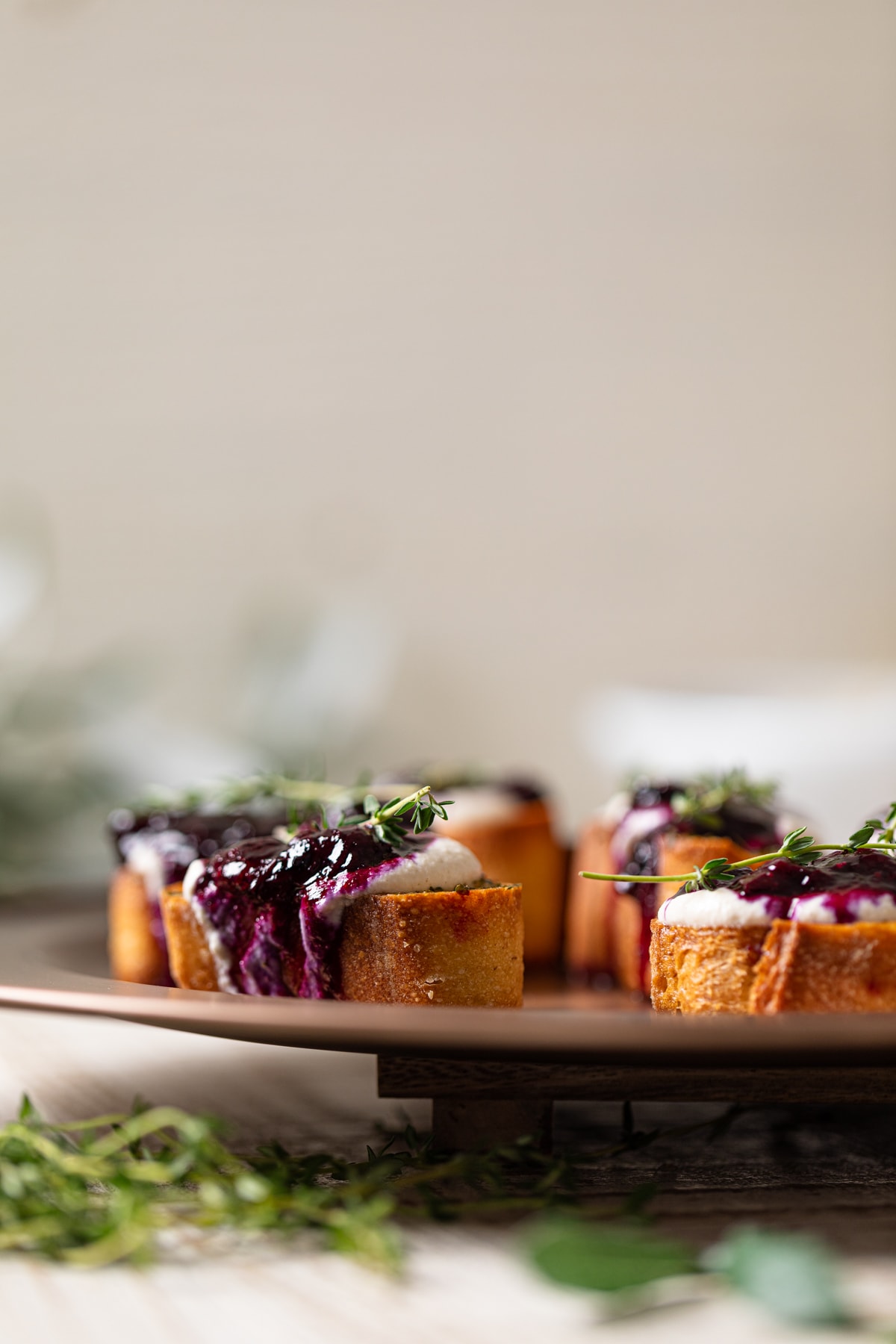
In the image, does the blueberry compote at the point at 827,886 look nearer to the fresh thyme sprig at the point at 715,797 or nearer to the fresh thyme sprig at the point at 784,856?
the fresh thyme sprig at the point at 784,856

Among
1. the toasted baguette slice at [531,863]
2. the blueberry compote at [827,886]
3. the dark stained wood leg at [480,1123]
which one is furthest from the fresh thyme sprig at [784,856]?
the toasted baguette slice at [531,863]

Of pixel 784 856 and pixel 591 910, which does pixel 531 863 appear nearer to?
pixel 591 910

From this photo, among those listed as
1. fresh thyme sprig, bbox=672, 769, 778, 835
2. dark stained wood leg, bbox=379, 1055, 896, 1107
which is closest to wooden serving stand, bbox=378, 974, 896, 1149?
dark stained wood leg, bbox=379, 1055, 896, 1107

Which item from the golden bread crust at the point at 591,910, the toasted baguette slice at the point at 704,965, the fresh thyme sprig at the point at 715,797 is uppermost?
the toasted baguette slice at the point at 704,965

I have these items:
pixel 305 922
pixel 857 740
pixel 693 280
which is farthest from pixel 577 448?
pixel 305 922

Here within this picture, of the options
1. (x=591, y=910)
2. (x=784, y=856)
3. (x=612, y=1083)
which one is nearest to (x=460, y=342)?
(x=591, y=910)

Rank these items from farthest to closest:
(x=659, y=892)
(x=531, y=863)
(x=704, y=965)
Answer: (x=531, y=863) → (x=659, y=892) → (x=704, y=965)
